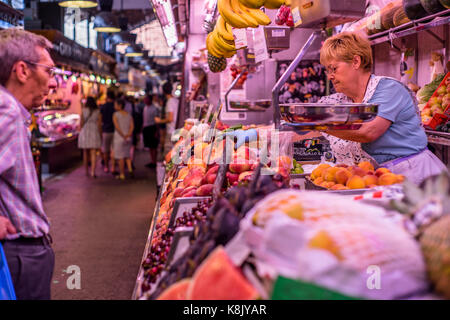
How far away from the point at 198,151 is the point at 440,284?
253 cm

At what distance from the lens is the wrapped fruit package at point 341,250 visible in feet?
3.16

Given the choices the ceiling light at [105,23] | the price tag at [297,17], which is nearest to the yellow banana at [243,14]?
the price tag at [297,17]

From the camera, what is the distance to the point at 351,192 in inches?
77.7

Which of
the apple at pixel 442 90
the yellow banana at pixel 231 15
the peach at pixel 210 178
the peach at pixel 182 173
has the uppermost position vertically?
the yellow banana at pixel 231 15

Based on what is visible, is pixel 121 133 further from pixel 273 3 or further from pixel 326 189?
pixel 326 189

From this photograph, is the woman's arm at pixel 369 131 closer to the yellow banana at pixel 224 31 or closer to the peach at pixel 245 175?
the peach at pixel 245 175

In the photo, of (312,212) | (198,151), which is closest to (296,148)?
(198,151)

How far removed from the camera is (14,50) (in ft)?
6.79

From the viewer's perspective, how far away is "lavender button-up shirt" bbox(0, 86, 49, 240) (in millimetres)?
1908

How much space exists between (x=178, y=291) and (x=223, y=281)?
0.23m

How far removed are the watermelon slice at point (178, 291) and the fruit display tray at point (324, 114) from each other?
891 millimetres

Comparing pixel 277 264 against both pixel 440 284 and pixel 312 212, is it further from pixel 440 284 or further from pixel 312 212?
pixel 440 284

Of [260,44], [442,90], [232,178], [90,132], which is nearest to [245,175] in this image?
[232,178]
